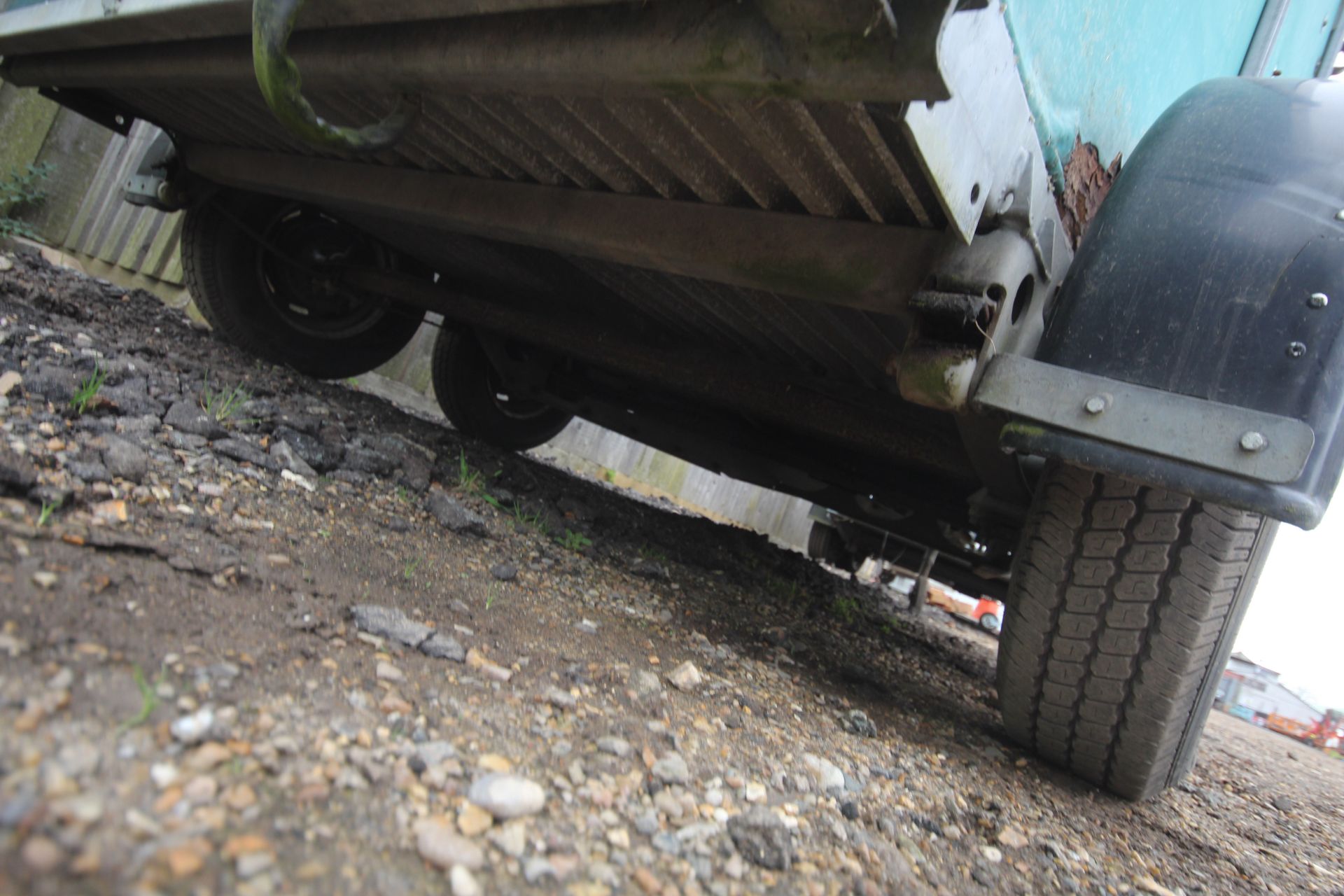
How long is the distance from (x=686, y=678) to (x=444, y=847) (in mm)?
707

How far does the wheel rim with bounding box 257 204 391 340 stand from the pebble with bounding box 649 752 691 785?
2.44 meters

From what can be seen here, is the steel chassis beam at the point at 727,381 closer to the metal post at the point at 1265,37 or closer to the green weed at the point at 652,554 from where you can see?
the green weed at the point at 652,554

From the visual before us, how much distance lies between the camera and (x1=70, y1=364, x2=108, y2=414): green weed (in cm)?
150

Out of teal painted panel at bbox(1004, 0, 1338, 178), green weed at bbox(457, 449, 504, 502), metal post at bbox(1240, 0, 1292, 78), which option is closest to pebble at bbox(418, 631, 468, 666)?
green weed at bbox(457, 449, 504, 502)

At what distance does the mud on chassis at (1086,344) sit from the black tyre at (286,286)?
0.76 metres

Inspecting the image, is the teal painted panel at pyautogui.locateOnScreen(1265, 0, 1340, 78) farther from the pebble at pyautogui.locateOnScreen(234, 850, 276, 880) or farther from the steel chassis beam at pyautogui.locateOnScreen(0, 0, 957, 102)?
the pebble at pyautogui.locateOnScreen(234, 850, 276, 880)

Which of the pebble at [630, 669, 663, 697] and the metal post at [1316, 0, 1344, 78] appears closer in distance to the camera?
the pebble at [630, 669, 663, 697]

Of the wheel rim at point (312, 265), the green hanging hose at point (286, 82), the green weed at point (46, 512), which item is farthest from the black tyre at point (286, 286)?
the green weed at point (46, 512)

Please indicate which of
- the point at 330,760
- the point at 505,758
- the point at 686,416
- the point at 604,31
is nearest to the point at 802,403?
the point at 686,416

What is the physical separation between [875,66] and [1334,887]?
6.57 ft

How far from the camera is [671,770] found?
995mm

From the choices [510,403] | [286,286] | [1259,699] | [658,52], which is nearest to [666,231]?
[658,52]

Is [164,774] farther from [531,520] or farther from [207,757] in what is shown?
[531,520]

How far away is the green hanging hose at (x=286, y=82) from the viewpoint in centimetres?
105
